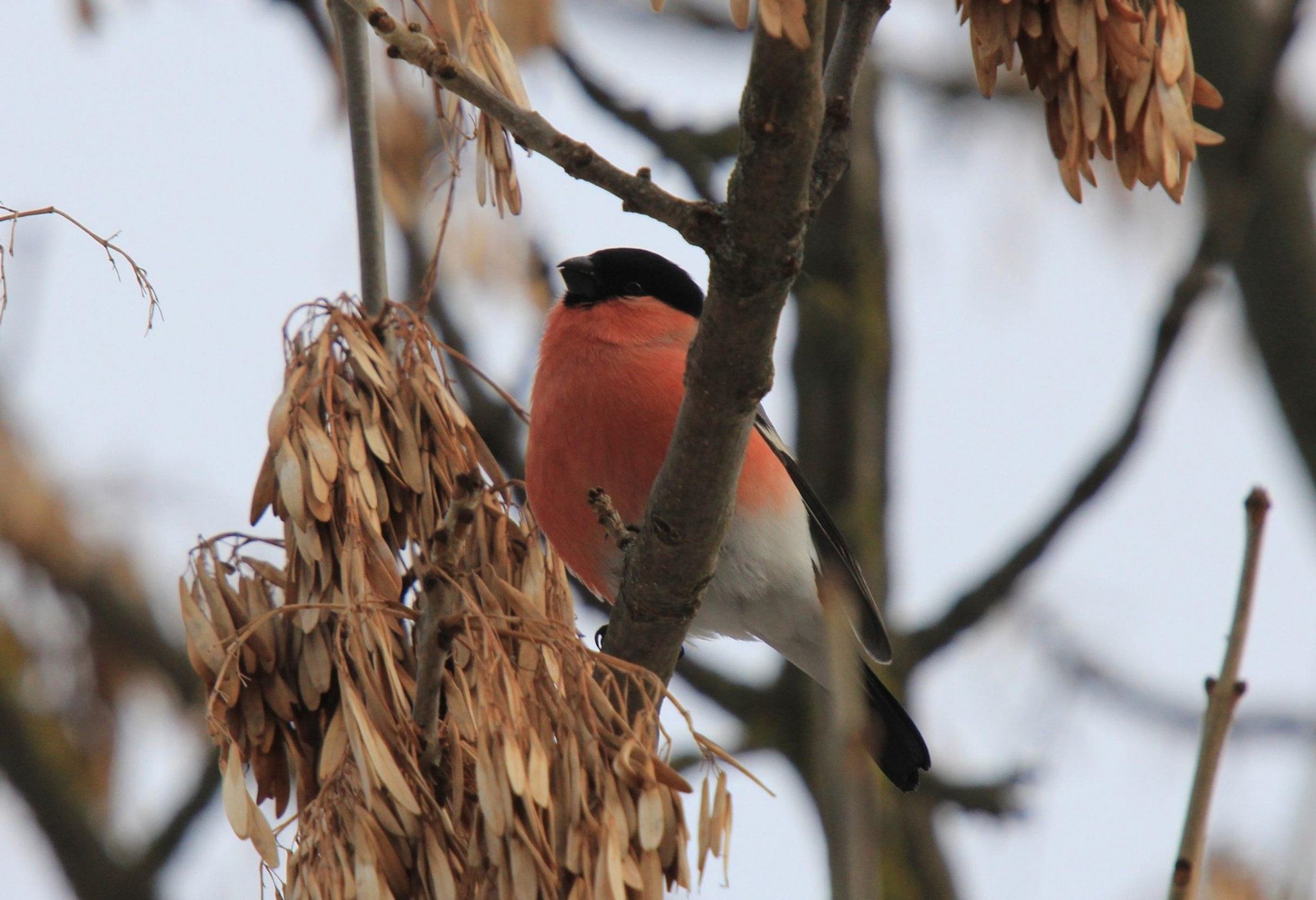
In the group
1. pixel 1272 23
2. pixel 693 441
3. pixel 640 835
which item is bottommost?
pixel 640 835

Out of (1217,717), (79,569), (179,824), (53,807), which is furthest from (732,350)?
(79,569)

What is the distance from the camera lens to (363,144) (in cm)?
247

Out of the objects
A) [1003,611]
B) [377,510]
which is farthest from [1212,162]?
[377,510]

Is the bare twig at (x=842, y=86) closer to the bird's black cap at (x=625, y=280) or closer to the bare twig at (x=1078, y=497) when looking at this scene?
the bare twig at (x=1078, y=497)

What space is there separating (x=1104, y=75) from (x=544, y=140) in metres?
0.72

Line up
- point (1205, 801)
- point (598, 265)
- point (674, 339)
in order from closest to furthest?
point (1205, 801) → point (674, 339) → point (598, 265)

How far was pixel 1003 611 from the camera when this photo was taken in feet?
14.0

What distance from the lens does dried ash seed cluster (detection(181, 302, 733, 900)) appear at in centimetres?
186

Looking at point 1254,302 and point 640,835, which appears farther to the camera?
point 1254,302

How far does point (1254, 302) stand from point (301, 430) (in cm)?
346

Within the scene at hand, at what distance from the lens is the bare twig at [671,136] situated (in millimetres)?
4172

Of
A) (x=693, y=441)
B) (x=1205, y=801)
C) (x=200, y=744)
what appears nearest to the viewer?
(x=1205, y=801)

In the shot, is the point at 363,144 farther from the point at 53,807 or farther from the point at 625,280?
the point at 53,807

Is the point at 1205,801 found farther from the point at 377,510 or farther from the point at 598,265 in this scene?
the point at 598,265
